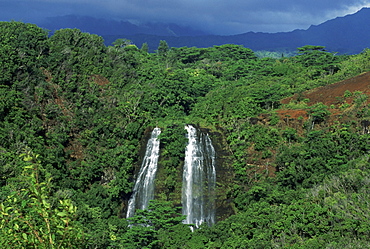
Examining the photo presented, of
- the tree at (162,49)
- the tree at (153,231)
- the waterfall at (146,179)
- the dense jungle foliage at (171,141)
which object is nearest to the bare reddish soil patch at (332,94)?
the dense jungle foliage at (171,141)

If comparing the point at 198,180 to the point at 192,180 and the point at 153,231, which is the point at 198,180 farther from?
the point at 153,231

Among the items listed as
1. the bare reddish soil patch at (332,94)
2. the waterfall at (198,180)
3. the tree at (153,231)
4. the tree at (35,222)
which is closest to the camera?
the tree at (35,222)

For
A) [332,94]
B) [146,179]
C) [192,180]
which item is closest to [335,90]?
[332,94]

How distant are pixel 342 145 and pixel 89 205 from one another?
638 inches

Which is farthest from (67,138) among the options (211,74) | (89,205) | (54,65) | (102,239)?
(211,74)

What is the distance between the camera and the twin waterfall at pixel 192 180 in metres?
23.0

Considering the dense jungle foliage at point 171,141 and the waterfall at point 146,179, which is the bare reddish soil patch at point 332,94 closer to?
the dense jungle foliage at point 171,141

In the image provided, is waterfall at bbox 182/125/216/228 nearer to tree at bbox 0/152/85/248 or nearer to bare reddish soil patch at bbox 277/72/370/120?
bare reddish soil patch at bbox 277/72/370/120

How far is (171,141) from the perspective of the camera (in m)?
25.6

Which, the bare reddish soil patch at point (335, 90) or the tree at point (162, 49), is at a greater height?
the tree at point (162, 49)

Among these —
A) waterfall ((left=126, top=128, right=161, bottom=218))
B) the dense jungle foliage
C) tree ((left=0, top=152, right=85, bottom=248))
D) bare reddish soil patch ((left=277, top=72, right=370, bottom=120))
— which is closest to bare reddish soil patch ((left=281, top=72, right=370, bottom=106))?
bare reddish soil patch ((left=277, top=72, right=370, bottom=120))

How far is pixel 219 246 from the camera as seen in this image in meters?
16.4

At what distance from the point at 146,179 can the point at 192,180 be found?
330 cm

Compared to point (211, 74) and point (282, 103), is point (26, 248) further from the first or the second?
point (211, 74)
